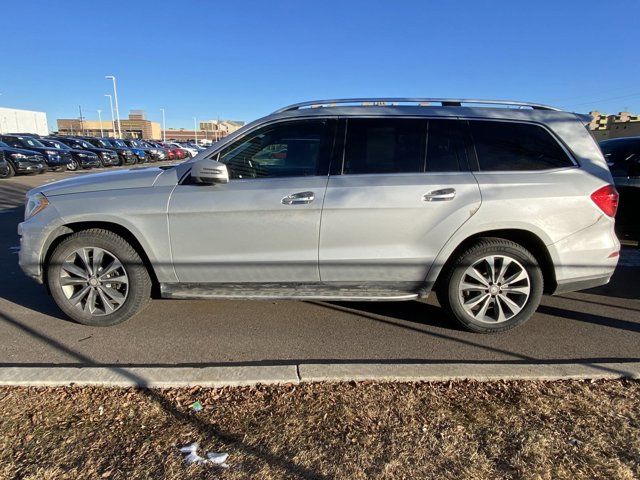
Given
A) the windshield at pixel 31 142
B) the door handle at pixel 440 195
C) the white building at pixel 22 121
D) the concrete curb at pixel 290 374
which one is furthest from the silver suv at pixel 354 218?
the white building at pixel 22 121

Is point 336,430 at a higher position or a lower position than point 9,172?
lower

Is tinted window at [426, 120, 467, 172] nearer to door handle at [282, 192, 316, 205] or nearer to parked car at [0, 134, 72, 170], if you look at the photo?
door handle at [282, 192, 316, 205]

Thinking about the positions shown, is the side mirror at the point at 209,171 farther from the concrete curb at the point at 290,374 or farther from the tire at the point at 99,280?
the concrete curb at the point at 290,374

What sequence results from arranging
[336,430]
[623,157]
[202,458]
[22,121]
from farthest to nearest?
[22,121] → [623,157] → [336,430] → [202,458]

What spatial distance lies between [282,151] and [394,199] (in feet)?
3.43

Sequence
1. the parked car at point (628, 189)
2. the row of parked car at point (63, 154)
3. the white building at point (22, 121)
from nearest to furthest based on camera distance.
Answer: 1. the parked car at point (628, 189)
2. the row of parked car at point (63, 154)
3. the white building at point (22, 121)

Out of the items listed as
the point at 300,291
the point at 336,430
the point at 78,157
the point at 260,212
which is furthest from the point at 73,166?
the point at 336,430

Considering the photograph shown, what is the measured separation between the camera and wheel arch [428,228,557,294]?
3643 mm

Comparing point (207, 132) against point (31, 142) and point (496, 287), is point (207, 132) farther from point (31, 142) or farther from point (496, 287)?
point (496, 287)

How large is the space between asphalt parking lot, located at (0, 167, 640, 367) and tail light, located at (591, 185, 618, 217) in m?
1.08

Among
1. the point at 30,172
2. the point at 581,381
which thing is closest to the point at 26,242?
the point at 581,381

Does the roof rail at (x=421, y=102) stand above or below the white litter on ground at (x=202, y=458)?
above

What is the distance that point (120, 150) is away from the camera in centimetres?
2805

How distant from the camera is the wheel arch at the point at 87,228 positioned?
3727mm
